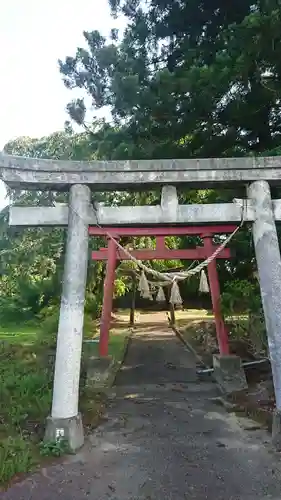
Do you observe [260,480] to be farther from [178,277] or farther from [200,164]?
[200,164]

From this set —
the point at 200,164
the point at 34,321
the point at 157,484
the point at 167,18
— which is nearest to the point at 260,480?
the point at 157,484

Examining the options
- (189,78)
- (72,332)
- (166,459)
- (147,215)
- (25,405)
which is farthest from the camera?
(189,78)

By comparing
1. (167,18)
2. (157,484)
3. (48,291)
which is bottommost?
(157,484)

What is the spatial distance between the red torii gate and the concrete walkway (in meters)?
1.36

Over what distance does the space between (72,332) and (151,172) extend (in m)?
2.45

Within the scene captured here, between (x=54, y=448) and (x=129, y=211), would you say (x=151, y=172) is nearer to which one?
(x=129, y=211)

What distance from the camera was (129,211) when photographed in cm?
596

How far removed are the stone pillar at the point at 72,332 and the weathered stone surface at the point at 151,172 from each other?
24 cm

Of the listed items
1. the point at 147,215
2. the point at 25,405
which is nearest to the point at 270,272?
the point at 147,215

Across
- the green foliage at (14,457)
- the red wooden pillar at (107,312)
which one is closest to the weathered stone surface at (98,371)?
the red wooden pillar at (107,312)

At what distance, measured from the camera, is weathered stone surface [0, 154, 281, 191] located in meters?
5.71

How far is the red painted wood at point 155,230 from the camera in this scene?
6379 millimetres

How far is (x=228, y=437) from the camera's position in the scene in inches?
227

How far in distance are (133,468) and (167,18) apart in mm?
9716
